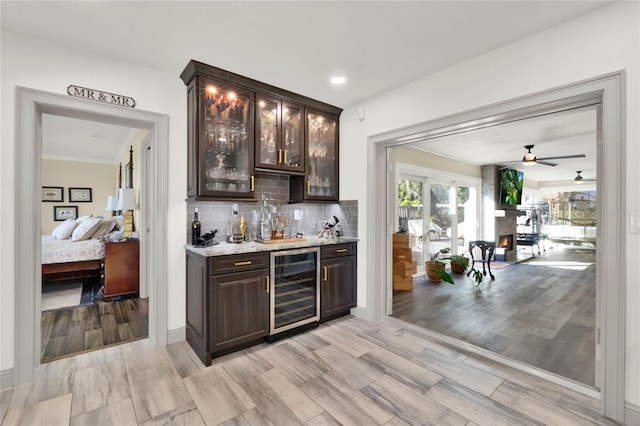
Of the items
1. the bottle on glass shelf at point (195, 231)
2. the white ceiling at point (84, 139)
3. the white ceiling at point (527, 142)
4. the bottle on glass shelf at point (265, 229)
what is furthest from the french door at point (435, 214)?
the white ceiling at point (84, 139)

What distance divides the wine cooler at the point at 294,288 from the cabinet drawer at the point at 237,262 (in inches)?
4.4

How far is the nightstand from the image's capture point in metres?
3.95

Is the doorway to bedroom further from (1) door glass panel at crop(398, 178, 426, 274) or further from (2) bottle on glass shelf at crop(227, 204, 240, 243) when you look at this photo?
(1) door glass panel at crop(398, 178, 426, 274)

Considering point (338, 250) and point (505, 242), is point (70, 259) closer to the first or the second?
point (338, 250)

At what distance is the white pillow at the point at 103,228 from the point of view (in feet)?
16.3

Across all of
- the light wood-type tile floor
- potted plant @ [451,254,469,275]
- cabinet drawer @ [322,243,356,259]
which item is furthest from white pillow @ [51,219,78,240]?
potted plant @ [451,254,469,275]

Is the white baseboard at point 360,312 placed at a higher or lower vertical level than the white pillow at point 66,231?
lower

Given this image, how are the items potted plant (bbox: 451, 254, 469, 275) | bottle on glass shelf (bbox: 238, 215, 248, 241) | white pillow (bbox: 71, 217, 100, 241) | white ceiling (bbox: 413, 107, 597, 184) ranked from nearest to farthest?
1. bottle on glass shelf (bbox: 238, 215, 248, 241)
2. white ceiling (bbox: 413, 107, 597, 184)
3. white pillow (bbox: 71, 217, 100, 241)
4. potted plant (bbox: 451, 254, 469, 275)

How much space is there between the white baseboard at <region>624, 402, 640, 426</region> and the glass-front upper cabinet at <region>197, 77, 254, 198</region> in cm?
309

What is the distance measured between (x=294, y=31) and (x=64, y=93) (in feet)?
6.14

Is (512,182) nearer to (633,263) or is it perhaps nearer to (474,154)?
(474,154)

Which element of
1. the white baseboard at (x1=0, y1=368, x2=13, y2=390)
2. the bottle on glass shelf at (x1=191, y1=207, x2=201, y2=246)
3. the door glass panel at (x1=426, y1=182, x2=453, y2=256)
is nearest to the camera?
the white baseboard at (x1=0, y1=368, x2=13, y2=390)

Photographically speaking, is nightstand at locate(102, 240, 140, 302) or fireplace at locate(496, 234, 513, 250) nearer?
nightstand at locate(102, 240, 140, 302)

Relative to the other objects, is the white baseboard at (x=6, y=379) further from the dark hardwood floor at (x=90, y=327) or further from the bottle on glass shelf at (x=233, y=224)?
the bottle on glass shelf at (x=233, y=224)
